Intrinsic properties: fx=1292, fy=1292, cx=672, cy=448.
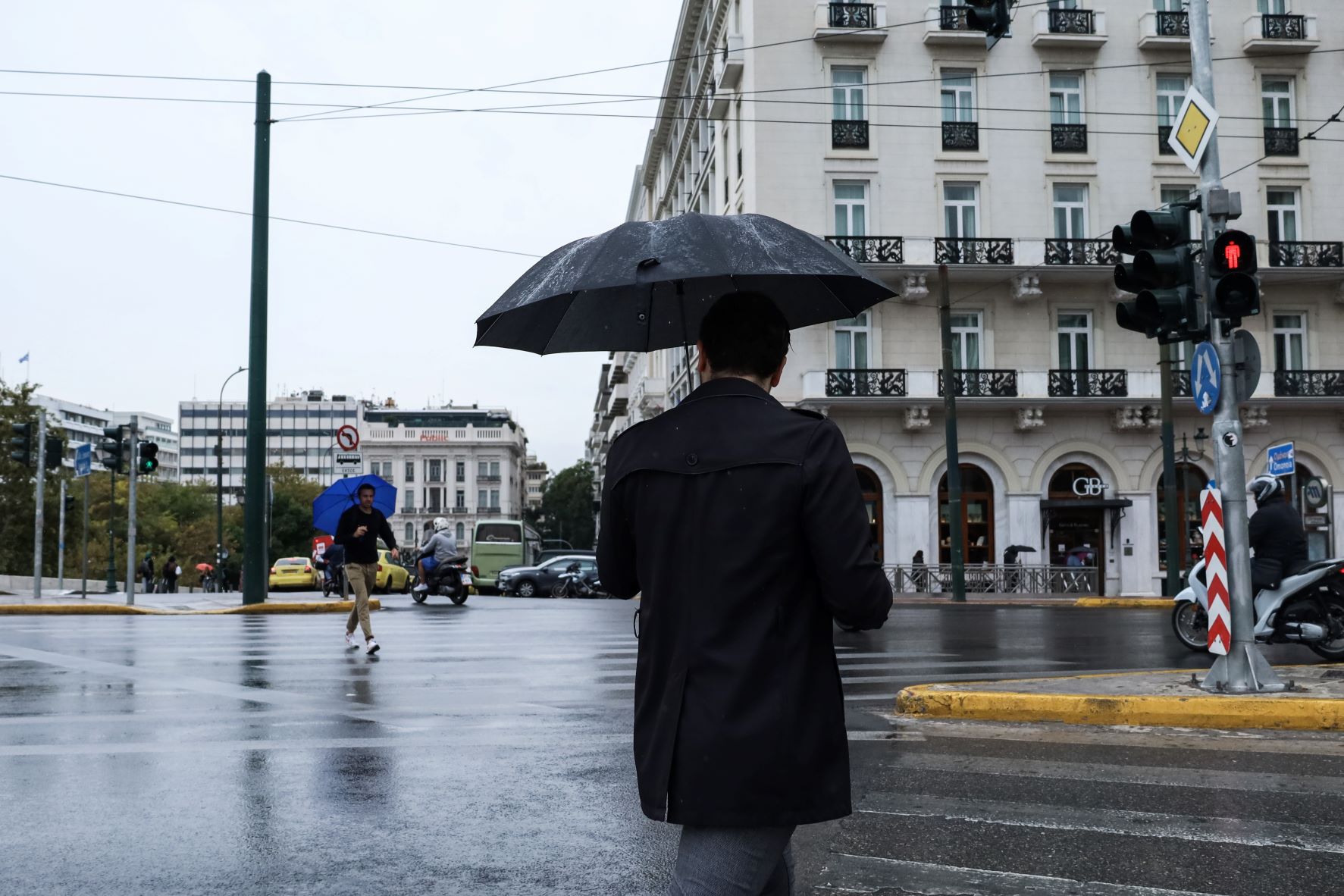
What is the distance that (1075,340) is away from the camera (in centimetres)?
3628

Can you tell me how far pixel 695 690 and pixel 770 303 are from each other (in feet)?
2.93

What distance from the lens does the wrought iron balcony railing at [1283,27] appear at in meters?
36.1

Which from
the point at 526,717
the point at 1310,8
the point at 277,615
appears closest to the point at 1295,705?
the point at 526,717

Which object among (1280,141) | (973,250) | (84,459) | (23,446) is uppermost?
(1280,141)

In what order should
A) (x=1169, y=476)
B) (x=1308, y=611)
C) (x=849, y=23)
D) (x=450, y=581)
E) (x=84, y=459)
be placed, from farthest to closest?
(x=849, y=23)
(x=84, y=459)
(x=1169, y=476)
(x=450, y=581)
(x=1308, y=611)

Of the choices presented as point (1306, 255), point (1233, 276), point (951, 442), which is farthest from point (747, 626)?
point (1306, 255)

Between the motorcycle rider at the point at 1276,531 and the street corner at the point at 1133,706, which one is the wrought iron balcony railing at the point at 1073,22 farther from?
the street corner at the point at 1133,706

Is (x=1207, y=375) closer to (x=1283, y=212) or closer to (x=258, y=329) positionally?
(x=258, y=329)

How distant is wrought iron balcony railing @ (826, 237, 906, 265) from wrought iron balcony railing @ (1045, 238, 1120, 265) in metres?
4.03

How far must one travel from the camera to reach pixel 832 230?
3569 cm

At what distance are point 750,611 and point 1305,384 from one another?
3748cm

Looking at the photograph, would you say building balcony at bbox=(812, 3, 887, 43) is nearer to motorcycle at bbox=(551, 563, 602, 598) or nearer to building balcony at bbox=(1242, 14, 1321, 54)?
building balcony at bbox=(1242, 14, 1321, 54)

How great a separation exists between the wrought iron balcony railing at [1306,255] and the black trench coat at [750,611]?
3706 centimetres

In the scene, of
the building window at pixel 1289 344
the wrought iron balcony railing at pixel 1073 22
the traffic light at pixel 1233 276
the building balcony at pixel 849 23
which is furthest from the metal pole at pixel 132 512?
the building window at pixel 1289 344
